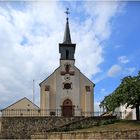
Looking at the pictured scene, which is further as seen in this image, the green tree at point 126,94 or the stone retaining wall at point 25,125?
the stone retaining wall at point 25,125

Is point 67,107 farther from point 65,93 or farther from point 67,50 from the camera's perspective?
point 67,50

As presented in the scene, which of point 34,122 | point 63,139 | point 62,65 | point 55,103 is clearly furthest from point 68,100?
point 63,139

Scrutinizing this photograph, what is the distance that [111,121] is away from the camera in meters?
38.0

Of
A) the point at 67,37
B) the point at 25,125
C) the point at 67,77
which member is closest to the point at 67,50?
the point at 67,37

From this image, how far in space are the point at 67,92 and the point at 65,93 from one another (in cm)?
34

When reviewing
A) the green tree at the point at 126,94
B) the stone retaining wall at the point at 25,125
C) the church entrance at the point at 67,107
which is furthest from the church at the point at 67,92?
the green tree at the point at 126,94

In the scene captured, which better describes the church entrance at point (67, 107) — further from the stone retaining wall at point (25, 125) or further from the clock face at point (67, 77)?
the stone retaining wall at point (25, 125)

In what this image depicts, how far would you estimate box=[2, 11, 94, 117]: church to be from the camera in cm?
5362

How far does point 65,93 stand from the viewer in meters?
55.0

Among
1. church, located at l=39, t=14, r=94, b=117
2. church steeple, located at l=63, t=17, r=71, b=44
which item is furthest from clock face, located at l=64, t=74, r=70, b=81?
church steeple, located at l=63, t=17, r=71, b=44

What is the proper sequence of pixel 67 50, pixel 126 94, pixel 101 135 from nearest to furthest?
1. pixel 101 135
2. pixel 126 94
3. pixel 67 50

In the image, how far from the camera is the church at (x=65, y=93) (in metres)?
53.6

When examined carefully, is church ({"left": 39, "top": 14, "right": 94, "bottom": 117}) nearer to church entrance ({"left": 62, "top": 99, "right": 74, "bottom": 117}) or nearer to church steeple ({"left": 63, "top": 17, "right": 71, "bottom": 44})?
church entrance ({"left": 62, "top": 99, "right": 74, "bottom": 117})

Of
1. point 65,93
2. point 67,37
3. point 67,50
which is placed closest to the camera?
point 65,93
